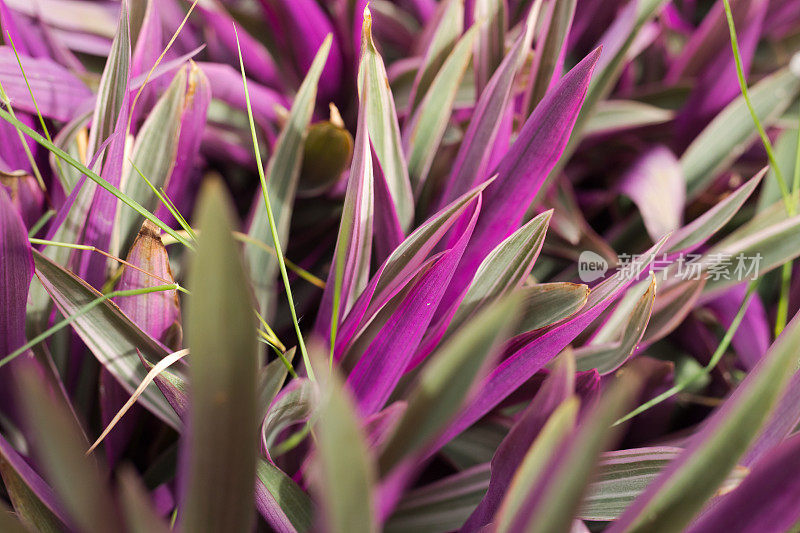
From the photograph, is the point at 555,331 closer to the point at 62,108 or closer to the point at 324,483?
the point at 324,483

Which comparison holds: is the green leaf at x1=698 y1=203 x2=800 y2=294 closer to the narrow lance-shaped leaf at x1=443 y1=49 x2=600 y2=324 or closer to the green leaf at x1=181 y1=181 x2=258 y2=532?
the narrow lance-shaped leaf at x1=443 y1=49 x2=600 y2=324

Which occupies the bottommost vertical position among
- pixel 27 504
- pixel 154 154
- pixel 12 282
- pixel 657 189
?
pixel 27 504

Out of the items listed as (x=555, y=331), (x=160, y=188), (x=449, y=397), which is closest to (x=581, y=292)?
(x=555, y=331)

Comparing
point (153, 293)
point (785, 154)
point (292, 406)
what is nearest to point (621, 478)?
point (292, 406)

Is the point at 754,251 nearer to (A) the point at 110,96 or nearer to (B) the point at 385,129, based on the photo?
(B) the point at 385,129

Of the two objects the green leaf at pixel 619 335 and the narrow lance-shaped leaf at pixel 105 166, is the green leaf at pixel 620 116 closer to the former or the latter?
the green leaf at pixel 619 335

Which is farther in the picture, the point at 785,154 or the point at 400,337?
the point at 785,154

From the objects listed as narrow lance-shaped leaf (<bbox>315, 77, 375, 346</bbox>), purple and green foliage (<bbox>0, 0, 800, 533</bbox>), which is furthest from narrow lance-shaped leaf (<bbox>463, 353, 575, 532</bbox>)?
narrow lance-shaped leaf (<bbox>315, 77, 375, 346</bbox>)
